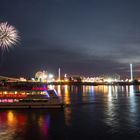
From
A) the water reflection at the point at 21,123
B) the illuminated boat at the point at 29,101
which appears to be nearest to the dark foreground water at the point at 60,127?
the water reflection at the point at 21,123

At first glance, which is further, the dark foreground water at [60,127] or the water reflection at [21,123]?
the water reflection at [21,123]

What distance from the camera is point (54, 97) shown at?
76.3m

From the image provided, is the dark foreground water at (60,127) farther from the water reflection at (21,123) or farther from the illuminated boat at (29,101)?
the illuminated boat at (29,101)

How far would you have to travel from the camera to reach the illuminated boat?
2916 inches

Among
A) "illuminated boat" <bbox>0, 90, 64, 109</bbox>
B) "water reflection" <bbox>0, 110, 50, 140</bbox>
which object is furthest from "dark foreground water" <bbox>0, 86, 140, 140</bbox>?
"illuminated boat" <bbox>0, 90, 64, 109</bbox>

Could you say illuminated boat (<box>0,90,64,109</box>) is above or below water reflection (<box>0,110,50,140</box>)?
above

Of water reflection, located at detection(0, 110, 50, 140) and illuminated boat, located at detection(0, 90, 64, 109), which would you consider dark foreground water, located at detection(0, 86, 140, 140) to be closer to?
water reflection, located at detection(0, 110, 50, 140)

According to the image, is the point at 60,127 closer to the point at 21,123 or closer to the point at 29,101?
the point at 21,123

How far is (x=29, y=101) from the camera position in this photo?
7488cm

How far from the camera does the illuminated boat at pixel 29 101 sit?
74.1m

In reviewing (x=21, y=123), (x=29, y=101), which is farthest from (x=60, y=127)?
(x=29, y=101)

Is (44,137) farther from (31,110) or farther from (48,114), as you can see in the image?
(31,110)

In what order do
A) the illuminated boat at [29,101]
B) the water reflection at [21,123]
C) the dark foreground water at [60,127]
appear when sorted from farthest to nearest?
the illuminated boat at [29,101] < the water reflection at [21,123] < the dark foreground water at [60,127]

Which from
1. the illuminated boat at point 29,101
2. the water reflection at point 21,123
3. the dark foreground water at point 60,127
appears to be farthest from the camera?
the illuminated boat at point 29,101
